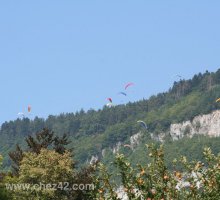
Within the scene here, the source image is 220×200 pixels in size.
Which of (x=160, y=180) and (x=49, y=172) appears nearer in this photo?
(x=160, y=180)

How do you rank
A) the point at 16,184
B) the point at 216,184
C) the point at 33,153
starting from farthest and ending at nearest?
1. the point at 33,153
2. the point at 16,184
3. the point at 216,184

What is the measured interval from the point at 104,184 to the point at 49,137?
34.8 meters

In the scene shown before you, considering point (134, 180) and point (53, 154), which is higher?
point (53, 154)

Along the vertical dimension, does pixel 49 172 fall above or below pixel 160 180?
above

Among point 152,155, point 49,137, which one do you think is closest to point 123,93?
point 49,137

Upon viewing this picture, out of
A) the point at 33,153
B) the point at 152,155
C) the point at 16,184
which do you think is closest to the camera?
A: the point at 152,155

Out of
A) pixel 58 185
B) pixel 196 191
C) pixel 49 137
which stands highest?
pixel 49 137

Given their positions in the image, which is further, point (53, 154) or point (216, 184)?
point (53, 154)

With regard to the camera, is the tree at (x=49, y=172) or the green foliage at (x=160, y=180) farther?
the tree at (x=49, y=172)

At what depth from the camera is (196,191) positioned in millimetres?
24156

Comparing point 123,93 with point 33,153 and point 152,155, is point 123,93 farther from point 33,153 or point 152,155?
point 152,155

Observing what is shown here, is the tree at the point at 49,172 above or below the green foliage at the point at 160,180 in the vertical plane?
above

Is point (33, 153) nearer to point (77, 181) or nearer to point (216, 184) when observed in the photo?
point (77, 181)

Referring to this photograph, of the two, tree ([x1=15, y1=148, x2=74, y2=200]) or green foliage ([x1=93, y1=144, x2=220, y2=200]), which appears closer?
green foliage ([x1=93, y1=144, x2=220, y2=200])
